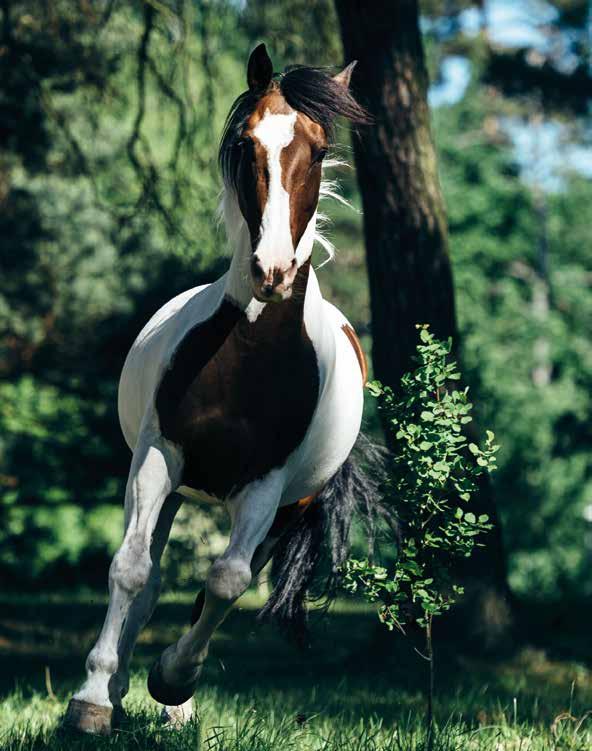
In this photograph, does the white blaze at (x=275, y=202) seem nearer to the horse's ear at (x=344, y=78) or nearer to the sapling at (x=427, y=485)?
the horse's ear at (x=344, y=78)

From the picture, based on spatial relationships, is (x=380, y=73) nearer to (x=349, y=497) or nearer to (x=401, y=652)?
(x=349, y=497)

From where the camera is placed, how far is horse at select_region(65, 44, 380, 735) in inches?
160

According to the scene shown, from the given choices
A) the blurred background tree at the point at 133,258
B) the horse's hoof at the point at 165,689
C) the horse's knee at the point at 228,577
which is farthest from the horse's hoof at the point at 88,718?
the blurred background tree at the point at 133,258

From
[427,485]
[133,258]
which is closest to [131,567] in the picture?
[427,485]

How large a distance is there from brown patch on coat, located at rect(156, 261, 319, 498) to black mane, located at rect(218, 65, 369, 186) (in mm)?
540

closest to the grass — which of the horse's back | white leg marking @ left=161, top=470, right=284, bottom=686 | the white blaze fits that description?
white leg marking @ left=161, top=470, right=284, bottom=686

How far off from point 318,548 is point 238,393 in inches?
A: 69.7

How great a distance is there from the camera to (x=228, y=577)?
171 inches

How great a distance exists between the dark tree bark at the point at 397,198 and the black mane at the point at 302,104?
3.75 meters

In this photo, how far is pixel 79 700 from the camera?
4.21 m

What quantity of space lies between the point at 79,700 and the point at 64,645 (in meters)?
6.61

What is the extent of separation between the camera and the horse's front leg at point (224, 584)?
14.3 feet

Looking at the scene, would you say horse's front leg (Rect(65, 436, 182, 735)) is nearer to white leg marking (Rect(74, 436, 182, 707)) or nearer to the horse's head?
white leg marking (Rect(74, 436, 182, 707))

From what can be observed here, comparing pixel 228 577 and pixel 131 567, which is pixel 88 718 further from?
pixel 228 577
